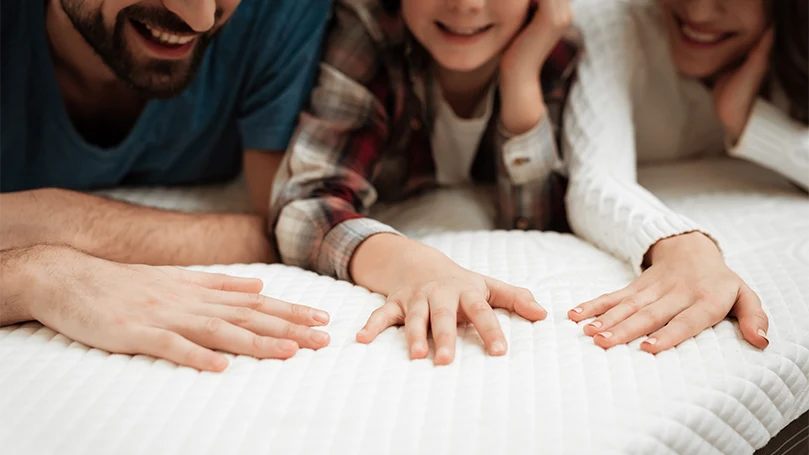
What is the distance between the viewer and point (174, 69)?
1078 mm

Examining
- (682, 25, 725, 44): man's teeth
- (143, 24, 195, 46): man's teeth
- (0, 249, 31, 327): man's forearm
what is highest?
(143, 24, 195, 46): man's teeth

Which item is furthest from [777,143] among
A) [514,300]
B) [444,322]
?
[444,322]

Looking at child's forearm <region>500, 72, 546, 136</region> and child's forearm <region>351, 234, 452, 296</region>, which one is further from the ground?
child's forearm <region>500, 72, 546, 136</region>

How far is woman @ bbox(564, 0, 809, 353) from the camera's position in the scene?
90cm

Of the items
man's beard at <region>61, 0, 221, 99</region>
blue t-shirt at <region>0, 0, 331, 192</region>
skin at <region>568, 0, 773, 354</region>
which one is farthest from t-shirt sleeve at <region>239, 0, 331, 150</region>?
skin at <region>568, 0, 773, 354</region>

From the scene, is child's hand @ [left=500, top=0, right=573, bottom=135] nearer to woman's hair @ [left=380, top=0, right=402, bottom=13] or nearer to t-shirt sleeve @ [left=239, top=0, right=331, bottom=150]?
woman's hair @ [left=380, top=0, right=402, bottom=13]

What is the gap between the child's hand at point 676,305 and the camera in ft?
2.56

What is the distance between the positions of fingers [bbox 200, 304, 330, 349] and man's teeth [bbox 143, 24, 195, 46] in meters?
0.44

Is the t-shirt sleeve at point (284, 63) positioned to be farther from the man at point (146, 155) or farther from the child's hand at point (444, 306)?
the child's hand at point (444, 306)

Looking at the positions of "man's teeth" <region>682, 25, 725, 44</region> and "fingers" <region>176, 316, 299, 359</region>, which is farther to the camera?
"man's teeth" <region>682, 25, 725, 44</region>

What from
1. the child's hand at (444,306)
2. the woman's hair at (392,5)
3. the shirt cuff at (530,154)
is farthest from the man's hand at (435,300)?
the woman's hair at (392,5)

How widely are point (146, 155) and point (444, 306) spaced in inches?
27.2

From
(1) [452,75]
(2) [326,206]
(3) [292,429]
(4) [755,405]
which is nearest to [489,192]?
(1) [452,75]

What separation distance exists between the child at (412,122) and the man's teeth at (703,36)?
0.62 feet
